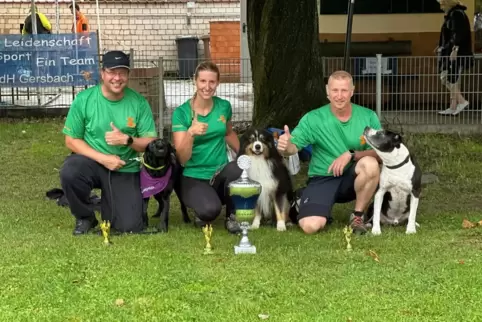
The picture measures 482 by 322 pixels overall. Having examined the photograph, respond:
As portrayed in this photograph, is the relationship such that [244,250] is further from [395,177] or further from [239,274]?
[395,177]

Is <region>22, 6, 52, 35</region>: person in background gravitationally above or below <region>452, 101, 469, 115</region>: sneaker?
above

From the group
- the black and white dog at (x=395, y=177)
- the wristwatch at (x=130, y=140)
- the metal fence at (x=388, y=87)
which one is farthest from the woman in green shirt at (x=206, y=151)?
the metal fence at (x=388, y=87)

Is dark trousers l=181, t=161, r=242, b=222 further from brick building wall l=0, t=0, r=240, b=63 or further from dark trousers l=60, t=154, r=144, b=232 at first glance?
brick building wall l=0, t=0, r=240, b=63

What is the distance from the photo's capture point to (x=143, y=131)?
599cm

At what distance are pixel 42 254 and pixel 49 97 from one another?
29.1 feet

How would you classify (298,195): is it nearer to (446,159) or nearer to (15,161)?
(446,159)

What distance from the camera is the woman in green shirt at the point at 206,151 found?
5949mm

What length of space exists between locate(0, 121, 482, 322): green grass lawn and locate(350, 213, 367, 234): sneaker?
0.16 metres

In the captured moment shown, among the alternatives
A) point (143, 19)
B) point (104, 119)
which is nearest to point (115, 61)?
point (104, 119)

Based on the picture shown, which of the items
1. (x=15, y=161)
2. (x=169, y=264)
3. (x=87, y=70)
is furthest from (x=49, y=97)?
(x=169, y=264)

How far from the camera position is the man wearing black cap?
5.82 meters

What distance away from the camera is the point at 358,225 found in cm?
596

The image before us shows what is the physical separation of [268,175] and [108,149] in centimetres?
128

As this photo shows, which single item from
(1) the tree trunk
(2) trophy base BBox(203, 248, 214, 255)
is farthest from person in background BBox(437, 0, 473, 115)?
(2) trophy base BBox(203, 248, 214, 255)
